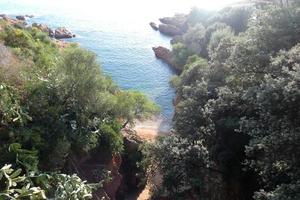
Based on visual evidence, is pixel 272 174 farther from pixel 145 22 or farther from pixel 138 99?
pixel 145 22

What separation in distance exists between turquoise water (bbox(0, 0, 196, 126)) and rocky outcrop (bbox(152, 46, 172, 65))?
112 cm

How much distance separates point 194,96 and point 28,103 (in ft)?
39.8

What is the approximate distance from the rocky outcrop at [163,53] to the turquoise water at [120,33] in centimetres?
112

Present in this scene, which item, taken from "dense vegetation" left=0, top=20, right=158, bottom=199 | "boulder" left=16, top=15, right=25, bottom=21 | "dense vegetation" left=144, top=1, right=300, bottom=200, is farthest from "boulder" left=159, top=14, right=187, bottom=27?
"dense vegetation" left=144, top=1, right=300, bottom=200

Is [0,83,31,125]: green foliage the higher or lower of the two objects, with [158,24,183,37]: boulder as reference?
higher

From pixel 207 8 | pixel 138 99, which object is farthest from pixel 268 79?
pixel 207 8

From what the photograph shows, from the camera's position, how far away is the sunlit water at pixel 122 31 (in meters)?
64.2

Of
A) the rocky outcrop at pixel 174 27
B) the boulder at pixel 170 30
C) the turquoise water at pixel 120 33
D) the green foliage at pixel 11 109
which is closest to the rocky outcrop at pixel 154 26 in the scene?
the turquoise water at pixel 120 33

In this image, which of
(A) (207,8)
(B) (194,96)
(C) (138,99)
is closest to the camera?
(B) (194,96)

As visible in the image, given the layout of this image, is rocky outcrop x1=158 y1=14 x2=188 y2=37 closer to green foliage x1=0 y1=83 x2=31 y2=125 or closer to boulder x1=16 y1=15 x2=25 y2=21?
boulder x1=16 y1=15 x2=25 y2=21

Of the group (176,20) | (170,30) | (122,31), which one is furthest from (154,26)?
(122,31)

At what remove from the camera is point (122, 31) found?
87.0 m

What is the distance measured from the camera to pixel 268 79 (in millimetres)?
19469

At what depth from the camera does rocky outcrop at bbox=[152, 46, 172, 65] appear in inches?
2905
